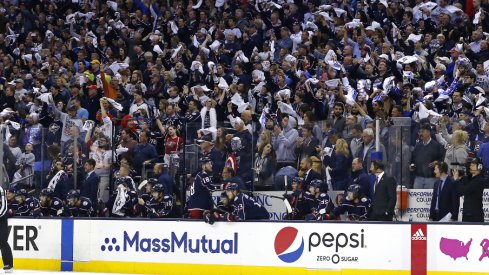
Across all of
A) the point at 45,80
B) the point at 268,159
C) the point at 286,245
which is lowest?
the point at 286,245

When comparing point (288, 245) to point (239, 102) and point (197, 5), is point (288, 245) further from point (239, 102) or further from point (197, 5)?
point (197, 5)

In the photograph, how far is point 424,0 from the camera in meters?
25.8

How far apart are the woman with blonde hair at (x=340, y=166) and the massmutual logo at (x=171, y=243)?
1.75 metres

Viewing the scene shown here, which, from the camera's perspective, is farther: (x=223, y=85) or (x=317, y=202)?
(x=223, y=85)

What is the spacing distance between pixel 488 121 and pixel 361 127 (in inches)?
76.4

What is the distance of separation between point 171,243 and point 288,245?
2.03 m

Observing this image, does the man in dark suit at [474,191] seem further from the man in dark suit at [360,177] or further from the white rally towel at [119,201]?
the white rally towel at [119,201]

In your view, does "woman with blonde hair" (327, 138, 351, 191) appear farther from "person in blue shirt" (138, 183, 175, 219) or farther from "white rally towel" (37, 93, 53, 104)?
"white rally towel" (37, 93, 53, 104)

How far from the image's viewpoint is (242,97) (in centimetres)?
2389

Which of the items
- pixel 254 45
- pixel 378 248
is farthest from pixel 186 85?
pixel 378 248

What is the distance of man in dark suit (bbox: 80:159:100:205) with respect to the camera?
70.3 ft

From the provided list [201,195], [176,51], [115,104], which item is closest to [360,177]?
[201,195]

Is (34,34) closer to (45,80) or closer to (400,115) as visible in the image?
(45,80)

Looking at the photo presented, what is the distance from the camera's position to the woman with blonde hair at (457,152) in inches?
736
